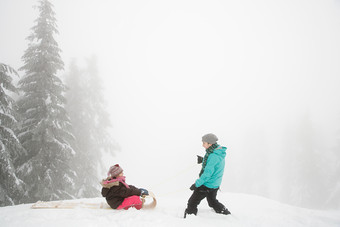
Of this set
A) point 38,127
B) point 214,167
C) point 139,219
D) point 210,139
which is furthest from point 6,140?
point 214,167

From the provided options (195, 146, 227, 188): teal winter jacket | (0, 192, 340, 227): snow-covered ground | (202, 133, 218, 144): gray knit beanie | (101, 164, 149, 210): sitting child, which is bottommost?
(0, 192, 340, 227): snow-covered ground

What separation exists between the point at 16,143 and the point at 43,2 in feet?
25.4

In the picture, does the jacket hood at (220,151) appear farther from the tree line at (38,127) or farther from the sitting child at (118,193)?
the tree line at (38,127)

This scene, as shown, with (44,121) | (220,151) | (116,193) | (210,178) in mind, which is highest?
(44,121)

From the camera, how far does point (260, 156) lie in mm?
32938

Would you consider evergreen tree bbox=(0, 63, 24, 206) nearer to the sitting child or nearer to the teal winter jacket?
the sitting child

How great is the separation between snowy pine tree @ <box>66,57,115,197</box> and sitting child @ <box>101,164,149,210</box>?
9025mm

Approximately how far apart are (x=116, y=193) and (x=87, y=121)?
42.1ft

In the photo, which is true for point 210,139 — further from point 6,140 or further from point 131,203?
point 6,140

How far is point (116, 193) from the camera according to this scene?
5.24 meters

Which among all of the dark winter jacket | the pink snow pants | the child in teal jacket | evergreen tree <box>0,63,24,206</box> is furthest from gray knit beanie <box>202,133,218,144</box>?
evergreen tree <box>0,63,24,206</box>

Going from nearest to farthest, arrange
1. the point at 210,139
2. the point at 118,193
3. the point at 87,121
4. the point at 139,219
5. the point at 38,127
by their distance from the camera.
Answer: the point at 139,219
the point at 118,193
the point at 210,139
the point at 38,127
the point at 87,121

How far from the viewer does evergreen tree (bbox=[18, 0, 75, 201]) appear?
356 inches

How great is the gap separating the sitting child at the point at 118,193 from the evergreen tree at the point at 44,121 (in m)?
5.57
